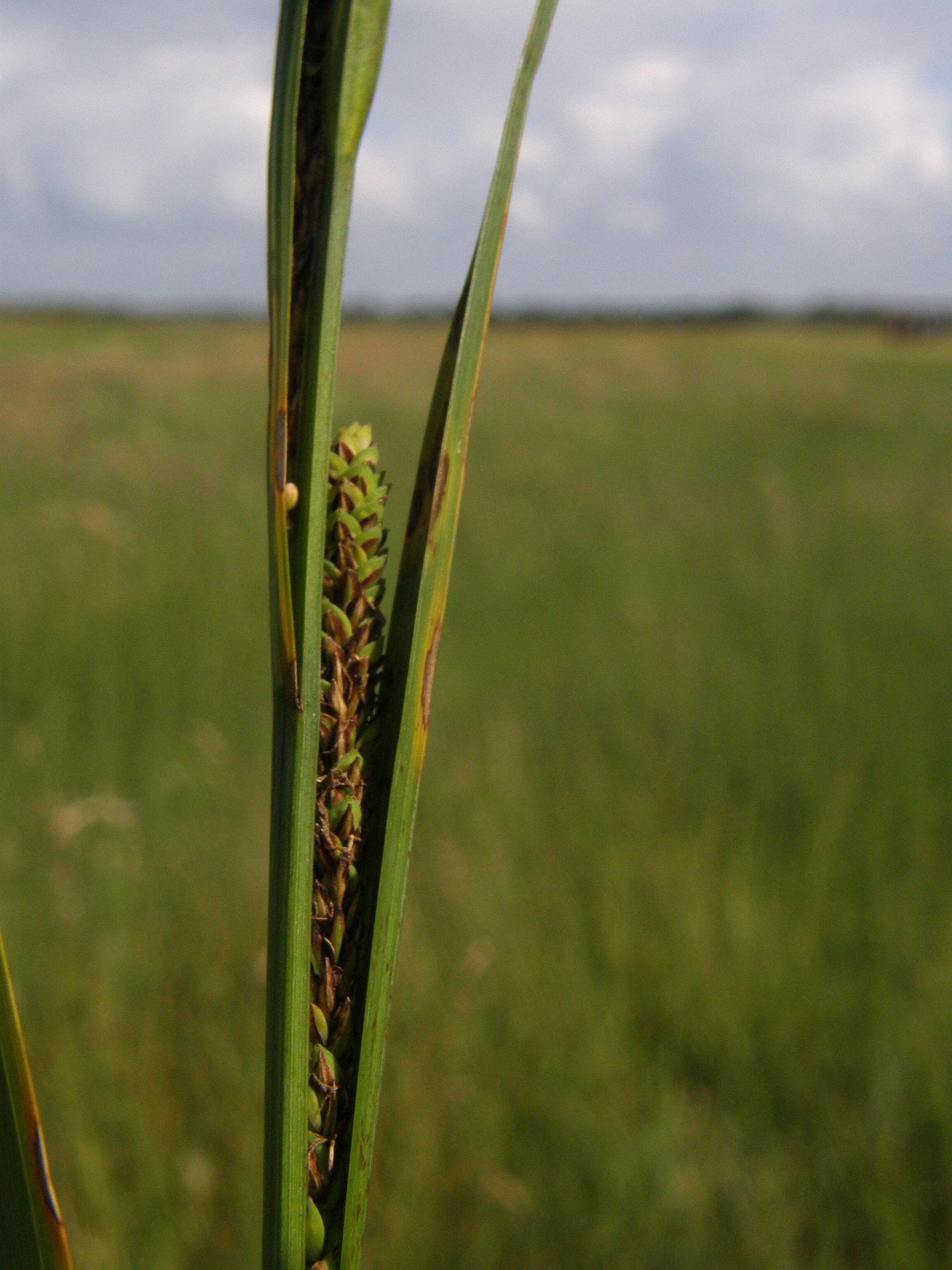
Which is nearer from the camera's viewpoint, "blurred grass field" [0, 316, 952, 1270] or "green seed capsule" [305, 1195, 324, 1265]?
"green seed capsule" [305, 1195, 324, 1265]

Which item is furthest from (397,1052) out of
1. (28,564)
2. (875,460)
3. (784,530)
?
(875,460)

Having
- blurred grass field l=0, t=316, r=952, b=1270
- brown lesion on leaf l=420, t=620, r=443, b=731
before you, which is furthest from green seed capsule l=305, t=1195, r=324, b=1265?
blurred grass field l=0, t=316, r=952, b=1270

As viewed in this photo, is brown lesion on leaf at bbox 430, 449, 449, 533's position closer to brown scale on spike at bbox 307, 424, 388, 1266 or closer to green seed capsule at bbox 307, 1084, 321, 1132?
brown scale on spike at bbox 307, 424, 388, 1266

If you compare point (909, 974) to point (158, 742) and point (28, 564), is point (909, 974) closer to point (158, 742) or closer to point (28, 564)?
point (158, 742)

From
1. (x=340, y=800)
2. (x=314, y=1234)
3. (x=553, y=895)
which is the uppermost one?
(x=340, y=800)

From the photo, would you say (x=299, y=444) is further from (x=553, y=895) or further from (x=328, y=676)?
(x=553, y=895)

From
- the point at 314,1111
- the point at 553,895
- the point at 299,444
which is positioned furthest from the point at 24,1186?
the point at 553,895

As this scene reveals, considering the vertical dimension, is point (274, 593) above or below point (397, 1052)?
above
